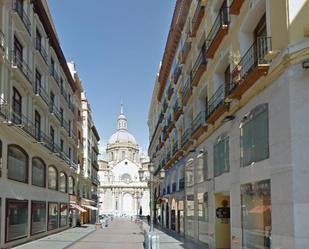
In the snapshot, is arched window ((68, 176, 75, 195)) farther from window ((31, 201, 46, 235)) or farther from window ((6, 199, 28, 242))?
window ((6, 199, 28, 242))

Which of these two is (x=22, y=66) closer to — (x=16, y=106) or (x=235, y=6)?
(x=16, y=106)

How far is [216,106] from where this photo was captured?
18250 mm

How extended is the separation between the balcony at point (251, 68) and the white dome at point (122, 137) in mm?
117249

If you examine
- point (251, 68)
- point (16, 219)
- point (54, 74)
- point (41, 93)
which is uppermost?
point (54, 74)

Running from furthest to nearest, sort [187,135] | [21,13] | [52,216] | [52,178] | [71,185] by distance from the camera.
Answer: [71,185]
[52,216]
[52,178]
[187,135]
[21,13]

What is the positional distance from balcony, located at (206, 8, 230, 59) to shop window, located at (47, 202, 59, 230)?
18.2 metres

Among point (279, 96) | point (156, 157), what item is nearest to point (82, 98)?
point (156, 157)

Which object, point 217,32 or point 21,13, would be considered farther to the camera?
point 21,13

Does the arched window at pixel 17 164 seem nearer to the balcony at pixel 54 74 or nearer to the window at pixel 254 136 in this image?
the balcony at pixel 54 74

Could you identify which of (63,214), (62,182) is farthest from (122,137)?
(62,182)

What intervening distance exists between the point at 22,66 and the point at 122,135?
4340 inches

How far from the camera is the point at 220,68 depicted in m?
18.6

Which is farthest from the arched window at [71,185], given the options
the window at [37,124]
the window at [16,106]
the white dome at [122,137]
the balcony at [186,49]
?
the white dome at [122,137]

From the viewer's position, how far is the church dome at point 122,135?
132438 mm
